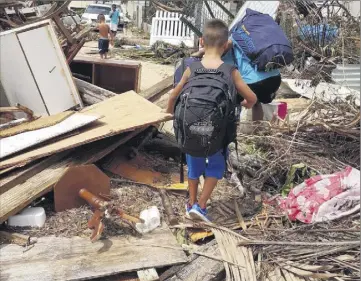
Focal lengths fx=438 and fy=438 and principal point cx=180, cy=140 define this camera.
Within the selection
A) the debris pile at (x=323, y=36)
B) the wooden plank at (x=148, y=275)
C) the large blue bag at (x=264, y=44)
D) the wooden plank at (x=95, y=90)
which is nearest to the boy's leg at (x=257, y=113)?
the large blue bag at (x=264, y=44)

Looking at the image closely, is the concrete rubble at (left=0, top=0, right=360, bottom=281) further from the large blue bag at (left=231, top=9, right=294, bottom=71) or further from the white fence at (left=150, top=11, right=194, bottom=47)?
the white fence at (left=150, top=11, right=194, bottom=47)

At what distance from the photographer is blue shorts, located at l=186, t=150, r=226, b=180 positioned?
3.33 m

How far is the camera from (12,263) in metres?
2.78

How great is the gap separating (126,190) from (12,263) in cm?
124

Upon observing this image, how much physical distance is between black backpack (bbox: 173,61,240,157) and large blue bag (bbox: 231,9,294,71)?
48.3 inches

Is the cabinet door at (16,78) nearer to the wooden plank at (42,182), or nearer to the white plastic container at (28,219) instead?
the wooden plank at (42,182)

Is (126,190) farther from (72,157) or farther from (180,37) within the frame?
(180,37)

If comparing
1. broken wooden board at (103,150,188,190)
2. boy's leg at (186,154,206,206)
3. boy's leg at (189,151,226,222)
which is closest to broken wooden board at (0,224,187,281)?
boy's leg at (189,151,226,222)

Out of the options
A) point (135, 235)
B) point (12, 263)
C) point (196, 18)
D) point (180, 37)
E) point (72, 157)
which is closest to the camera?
point (12, 263)

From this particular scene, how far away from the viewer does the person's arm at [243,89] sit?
3.18 meters

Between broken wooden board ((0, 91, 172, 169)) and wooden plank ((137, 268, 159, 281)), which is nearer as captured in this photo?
wooden plank ((137, 268, 159, 281))

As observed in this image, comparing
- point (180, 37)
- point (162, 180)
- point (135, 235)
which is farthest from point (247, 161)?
point (180, 37)

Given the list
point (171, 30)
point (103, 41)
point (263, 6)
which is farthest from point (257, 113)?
point (171, 30)

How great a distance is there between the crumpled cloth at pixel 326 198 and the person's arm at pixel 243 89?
2.74 ft
